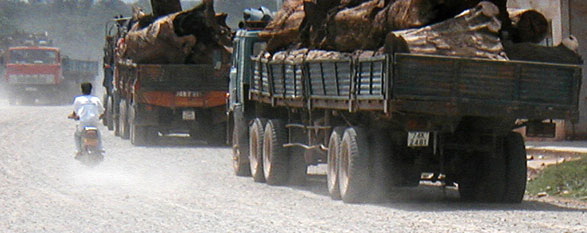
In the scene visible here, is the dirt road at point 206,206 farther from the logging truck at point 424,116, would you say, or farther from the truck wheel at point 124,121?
the truck wheel at point 124,121

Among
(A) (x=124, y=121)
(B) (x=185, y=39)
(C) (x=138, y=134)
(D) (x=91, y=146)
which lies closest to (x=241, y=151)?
(D) (x=91, y=146)

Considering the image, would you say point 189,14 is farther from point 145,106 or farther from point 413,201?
point 413,201

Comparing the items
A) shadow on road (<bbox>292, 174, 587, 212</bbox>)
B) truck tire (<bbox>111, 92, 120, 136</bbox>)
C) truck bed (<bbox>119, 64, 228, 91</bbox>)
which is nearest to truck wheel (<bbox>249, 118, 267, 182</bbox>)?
shadow on road (<bbox>292, 174, 587, 212</bbox>)

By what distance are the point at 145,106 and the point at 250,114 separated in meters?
8.10

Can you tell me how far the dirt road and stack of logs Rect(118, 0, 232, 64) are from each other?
5506 mm

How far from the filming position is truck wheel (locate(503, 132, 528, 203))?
14555 mm

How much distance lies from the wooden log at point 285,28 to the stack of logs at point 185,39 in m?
8.50

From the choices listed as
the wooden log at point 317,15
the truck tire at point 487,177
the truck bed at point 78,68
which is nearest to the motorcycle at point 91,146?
the wooden log at point 317,15

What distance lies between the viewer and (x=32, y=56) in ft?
177

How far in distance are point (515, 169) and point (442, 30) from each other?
2012 millimetres

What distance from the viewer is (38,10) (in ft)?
427

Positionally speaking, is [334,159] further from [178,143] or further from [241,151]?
[178,143]

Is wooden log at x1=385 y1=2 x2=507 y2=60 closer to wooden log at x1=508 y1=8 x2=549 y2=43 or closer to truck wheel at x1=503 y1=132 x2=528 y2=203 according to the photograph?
wooden log at x1=508 y1=8 x2=549 y2=43

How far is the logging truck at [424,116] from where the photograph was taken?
43.7 ft
